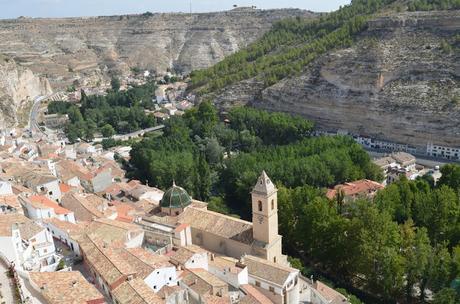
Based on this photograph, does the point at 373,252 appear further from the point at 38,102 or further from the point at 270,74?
the point at 38,102

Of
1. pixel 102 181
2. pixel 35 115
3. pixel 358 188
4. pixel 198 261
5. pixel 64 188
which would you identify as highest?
pixel 198 261

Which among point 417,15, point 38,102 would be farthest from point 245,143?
point 38,102

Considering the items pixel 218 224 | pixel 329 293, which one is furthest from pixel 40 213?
pixel 329 293

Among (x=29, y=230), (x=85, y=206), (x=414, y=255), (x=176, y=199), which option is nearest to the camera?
(x=29, y=230)

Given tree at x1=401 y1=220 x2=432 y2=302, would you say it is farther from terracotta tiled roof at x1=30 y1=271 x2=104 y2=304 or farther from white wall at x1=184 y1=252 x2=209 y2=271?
terracotta tiled roof at x1=30 y1=271 x2=104 y2=304

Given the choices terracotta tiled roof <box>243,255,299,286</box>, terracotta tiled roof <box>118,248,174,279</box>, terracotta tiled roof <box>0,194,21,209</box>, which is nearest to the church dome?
terracotta tiled roof <box>118,248,174,279</box>

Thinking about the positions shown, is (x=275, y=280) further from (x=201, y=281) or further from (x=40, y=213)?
(x=40, y=213)
